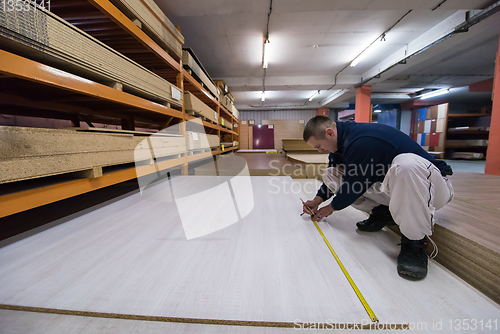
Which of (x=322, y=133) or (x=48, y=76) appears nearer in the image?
(x=48, y=76)

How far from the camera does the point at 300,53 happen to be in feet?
19.4

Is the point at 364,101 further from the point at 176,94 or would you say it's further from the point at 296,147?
the point at 176,94

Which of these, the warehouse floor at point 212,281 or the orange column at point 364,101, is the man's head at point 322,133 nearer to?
the warehouse floor at point 212,281

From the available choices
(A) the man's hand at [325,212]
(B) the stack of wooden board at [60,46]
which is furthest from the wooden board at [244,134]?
(A) the man's hand at [325,212]

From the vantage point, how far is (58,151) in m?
1.26

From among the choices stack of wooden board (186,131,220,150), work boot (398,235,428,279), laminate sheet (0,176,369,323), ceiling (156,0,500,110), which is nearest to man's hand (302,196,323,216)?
laminate sheet (0,176,369,323)

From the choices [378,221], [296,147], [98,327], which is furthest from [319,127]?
[296,147]

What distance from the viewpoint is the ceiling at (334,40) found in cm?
351

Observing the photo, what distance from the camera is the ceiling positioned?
11.5 feet

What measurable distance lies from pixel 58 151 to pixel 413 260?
2.18 m

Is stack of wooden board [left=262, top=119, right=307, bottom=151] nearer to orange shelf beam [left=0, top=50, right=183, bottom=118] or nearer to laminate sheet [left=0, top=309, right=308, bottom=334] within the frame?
orange shelf beam [left=0, top=50, right=183, bottom=118]

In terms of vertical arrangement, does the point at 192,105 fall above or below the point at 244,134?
above

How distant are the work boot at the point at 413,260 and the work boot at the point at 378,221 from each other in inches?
12.1

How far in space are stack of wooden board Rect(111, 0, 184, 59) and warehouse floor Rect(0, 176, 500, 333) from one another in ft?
6.91
